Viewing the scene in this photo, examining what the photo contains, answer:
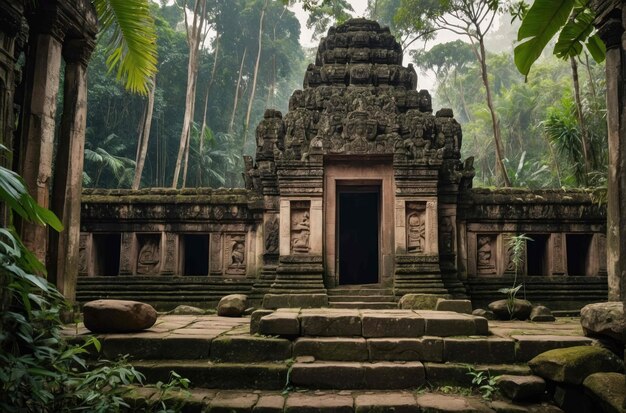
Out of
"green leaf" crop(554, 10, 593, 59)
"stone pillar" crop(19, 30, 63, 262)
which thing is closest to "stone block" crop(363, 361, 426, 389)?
"green leaf" crop(554, 10, 593, 59)

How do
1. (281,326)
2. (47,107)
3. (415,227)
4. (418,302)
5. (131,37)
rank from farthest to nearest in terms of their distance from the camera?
(415,227), (418,302), (131,37), (47,107), (281,326)

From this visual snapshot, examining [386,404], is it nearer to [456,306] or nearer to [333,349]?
[333,349]

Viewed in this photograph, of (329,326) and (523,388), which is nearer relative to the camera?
(523,388)

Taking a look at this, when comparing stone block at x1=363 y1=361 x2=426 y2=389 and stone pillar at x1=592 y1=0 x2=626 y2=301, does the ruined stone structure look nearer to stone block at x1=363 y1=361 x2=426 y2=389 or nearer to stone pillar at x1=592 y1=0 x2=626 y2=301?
stone block at x1=363 y1=361 x2=426 y2=389

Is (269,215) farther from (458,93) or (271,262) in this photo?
(458,93)

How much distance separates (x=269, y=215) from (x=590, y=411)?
692cm

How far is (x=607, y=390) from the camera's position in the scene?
3.96 metres

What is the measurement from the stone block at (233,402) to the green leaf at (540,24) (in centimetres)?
368

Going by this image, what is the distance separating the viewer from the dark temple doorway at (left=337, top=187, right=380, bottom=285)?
A: 1430cm

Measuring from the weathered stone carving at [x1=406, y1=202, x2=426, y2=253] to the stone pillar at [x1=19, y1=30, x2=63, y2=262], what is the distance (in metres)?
6.32

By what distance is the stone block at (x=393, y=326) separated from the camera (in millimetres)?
5441

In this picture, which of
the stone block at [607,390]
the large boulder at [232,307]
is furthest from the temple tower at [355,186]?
the stone block at [607,390]

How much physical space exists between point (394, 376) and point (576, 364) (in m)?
1.65

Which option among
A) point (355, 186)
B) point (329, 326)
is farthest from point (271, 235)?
point (329, 326)
